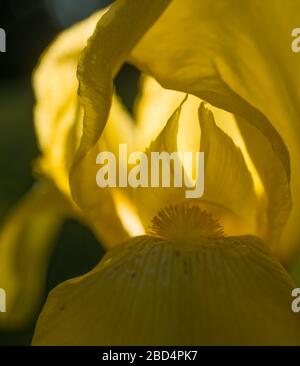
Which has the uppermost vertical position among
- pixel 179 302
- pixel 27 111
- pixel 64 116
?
pixel 27 111

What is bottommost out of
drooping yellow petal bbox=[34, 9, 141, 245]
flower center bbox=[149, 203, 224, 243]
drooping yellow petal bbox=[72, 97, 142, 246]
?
flower center bbox=[149, 203, 224, 243]

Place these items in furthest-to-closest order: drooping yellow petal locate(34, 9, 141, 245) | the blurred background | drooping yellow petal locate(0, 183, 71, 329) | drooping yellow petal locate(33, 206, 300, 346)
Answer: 1. the blurred background
2. drooping yellow petal locate(0, 183, 71, 329)
3. drooping yellow petal locate(34, 9, 141, 245)
4. drooping yellow petal locate(33, 206, 300, 346)

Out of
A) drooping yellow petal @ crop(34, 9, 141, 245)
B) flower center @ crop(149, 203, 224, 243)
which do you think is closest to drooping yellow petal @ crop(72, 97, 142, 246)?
drooping yellow petal @ crop(34, 9, 141, 245)

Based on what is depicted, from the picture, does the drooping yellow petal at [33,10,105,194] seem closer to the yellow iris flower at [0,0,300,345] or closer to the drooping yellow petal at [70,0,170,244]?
the yellow iris flower at [0,0,300,345]

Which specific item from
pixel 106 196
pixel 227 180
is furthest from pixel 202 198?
pixel 106 196

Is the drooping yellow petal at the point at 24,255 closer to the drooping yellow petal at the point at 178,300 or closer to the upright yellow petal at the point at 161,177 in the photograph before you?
the upright yellow petal at the point at 161,177

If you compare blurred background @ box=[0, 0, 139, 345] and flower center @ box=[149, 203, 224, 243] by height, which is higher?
blurred background @ box=[0, 0, 139, 345]

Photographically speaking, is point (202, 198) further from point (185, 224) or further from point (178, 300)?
point (178, 300)
